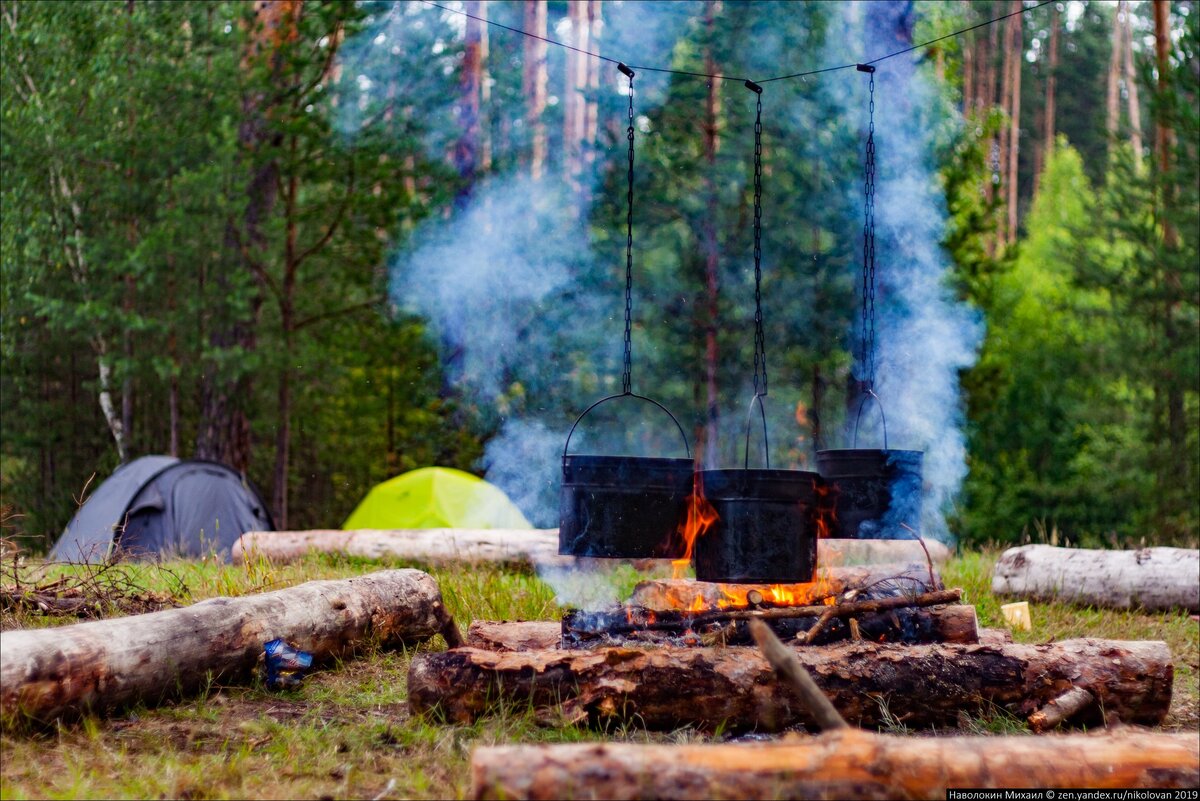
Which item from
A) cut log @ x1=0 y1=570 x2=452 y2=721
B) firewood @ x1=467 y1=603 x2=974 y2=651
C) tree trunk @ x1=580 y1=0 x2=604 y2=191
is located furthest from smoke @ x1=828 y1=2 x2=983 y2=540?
cut log @ x1=0 y1=570 x2=452 y2=721

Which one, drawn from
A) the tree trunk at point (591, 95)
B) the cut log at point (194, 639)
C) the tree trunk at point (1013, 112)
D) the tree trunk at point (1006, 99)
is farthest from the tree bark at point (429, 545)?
the tree trunk at point (1013, 112)

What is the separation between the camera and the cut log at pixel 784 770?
2.83 m

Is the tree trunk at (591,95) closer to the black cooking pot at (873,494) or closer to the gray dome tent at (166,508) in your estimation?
the gray dome tent at (166,508)

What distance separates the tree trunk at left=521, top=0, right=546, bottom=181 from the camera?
19.7 metres

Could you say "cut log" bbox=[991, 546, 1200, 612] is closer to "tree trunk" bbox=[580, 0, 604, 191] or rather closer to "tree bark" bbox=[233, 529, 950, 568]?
"tree bark" bbox=[233, 529, 950, 568]

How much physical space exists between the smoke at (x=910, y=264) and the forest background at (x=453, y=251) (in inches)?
7.2

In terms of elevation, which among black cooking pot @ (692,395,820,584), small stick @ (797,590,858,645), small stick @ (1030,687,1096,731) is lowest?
small stick @ (1030,687,1096,731)

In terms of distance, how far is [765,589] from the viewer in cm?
523

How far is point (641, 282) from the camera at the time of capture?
15148 mm

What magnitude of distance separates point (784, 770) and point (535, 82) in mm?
19031

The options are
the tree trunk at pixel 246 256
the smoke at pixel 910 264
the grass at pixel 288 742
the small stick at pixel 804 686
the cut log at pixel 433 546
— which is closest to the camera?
the small stick at pixel 804 686

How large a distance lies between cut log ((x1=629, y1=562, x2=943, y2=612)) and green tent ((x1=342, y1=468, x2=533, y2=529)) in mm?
5586

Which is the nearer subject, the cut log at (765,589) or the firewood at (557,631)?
the firewood at (557,631)

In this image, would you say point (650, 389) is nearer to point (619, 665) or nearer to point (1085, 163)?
point (619, 665)
